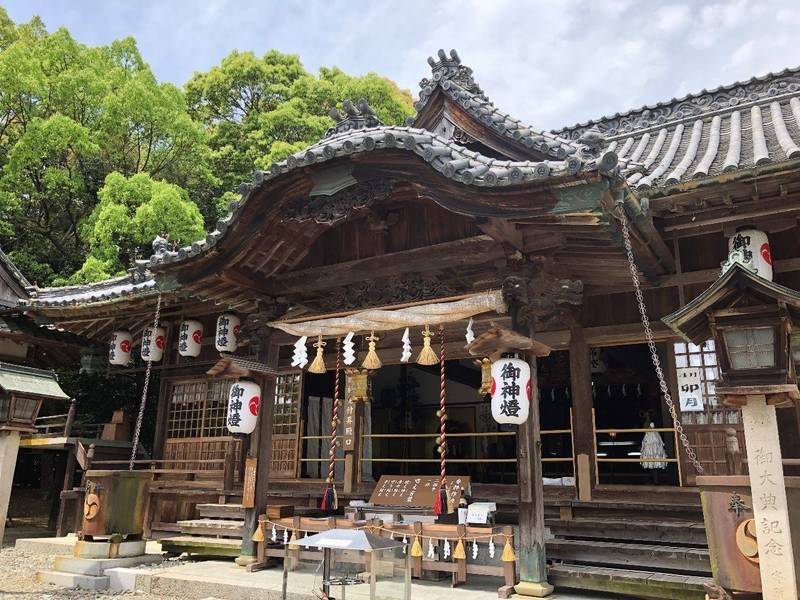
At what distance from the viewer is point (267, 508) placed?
30.5 feet

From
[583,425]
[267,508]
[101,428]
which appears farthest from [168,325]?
[583,425]

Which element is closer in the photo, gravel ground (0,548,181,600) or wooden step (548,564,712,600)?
wooden step (548,564,712,600)

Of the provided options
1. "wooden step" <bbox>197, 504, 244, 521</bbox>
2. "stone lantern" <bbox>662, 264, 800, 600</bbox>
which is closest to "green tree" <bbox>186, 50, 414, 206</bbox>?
"wooden step" <bbox>197, 504, 244, 521</bbox>

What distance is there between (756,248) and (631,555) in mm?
4303

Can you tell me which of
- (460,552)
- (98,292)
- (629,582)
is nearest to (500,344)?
(460,552)

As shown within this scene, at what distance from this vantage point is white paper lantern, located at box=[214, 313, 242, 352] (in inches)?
468

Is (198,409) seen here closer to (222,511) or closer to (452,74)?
(222,511)

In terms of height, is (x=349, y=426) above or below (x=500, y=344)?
below

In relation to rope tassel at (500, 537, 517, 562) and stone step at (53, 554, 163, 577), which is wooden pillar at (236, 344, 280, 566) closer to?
stone step at (53, 554, 163, 577)

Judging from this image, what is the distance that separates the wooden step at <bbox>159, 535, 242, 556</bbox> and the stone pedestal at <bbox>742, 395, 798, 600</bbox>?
25.5ft

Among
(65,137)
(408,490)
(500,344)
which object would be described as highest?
(65,137)

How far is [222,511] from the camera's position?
1202 centimetres

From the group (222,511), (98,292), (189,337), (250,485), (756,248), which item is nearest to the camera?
(756,248)

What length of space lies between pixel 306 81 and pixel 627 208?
2860 centimetres
